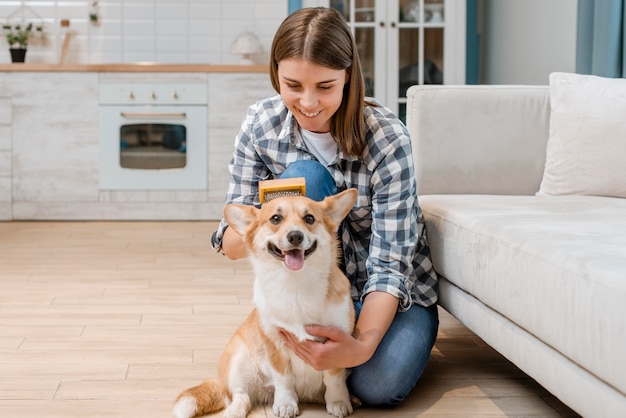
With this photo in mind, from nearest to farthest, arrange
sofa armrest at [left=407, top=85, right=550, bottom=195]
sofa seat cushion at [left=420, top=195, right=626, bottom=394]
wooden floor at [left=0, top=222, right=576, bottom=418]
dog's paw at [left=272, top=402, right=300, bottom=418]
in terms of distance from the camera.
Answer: sofa seat cushion at [left=420, top=195, right=626, bottom=394], dog's paw at [left=272, top=402, right=300, bottom=418], wooden floor at [left=0, top=222, right=576, bottom=418], sofa armrest at [left=407, top=85, right=550, bottom=195]

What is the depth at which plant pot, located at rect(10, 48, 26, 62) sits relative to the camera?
5305mm

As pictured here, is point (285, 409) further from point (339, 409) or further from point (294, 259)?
point (294, 259)

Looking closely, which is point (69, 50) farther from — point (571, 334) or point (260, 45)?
point (571, 334)

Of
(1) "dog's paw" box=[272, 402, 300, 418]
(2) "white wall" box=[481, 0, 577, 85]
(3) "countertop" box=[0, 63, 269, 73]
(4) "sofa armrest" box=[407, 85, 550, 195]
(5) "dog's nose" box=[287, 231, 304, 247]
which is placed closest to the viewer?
(5) "dog's nose" box=[287, 231, 304, 247]

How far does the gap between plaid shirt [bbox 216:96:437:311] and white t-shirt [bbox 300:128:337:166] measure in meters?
0.02

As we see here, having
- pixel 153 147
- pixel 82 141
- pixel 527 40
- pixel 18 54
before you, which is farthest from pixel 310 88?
pixel 18 54

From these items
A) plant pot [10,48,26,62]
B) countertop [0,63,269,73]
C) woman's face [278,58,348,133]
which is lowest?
woman's face [278,58,348,133]

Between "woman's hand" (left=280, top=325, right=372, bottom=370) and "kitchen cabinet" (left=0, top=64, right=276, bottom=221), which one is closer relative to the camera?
"woman's hand" (left=280, top=325, right=372, bottom=370)

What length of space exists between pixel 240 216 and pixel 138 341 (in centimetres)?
90

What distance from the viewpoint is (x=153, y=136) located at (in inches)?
203

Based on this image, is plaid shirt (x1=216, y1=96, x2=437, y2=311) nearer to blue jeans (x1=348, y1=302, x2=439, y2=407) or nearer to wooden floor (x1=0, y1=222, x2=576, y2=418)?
blue jeans (x1=348, y1=302, x2=439, y2=407)

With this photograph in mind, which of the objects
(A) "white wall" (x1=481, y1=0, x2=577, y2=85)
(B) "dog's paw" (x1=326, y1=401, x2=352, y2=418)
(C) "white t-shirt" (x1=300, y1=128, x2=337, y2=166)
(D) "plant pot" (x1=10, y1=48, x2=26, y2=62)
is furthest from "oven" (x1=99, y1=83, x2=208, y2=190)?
(B) "dog's paw" (x1=326, y1=401, x2=352, y2=418)

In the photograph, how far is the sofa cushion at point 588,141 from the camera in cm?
248

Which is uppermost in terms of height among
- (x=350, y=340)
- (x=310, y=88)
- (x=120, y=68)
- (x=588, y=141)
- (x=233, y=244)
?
(x=120, y=68)
